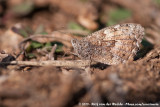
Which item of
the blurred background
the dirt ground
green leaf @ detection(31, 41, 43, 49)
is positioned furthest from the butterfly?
the blurred background

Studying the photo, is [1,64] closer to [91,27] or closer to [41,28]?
[41,28]

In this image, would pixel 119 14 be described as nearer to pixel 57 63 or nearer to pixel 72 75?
pixel 57 63

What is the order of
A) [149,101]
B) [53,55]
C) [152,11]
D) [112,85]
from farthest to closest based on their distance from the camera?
1. [152,11]
2. [53,55]
3. [149,101]
4. [112,85]

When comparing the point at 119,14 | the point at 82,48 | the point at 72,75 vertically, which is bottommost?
the point at 72,75

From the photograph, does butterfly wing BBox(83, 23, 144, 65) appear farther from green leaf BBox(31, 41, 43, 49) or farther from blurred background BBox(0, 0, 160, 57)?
blurred background BBox(0, 0, 160, 57)

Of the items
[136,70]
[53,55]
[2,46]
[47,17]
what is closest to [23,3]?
[47,17]

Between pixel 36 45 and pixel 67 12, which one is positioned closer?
pixel 36 45

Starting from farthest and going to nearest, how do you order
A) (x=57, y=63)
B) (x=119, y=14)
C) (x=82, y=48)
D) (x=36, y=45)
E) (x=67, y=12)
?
(x=67, y=12) → (x=119, y=14) → (x=36, y=45) → (x=82, y=48) → (x=57, y=63)

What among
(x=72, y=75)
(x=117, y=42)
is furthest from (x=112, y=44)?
(x=72, y=75)

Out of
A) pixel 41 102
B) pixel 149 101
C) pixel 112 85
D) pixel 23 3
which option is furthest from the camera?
pixel 23 3
